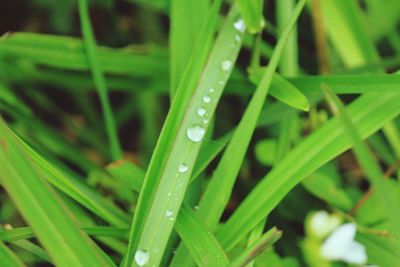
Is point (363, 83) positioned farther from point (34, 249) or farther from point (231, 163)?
point (34, 249)

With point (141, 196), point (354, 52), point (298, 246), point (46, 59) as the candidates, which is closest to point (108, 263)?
point (141, 196)

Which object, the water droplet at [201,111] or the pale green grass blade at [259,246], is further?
the water droplet at [201,111]

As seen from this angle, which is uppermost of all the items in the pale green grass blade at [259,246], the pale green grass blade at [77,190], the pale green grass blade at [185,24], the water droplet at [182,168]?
the pale green grass blade at [185,24]

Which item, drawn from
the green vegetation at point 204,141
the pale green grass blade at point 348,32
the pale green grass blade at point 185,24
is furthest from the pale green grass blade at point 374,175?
the pale green grass blade at point 348,32

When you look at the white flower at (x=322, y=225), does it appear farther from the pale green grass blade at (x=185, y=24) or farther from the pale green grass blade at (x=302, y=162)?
the pale green grass blade at (x=185, y=24)

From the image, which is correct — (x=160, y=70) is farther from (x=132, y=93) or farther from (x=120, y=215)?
(x=120, y=215)

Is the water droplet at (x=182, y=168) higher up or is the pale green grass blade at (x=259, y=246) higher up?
the water droplet at (x=182, y=168)
